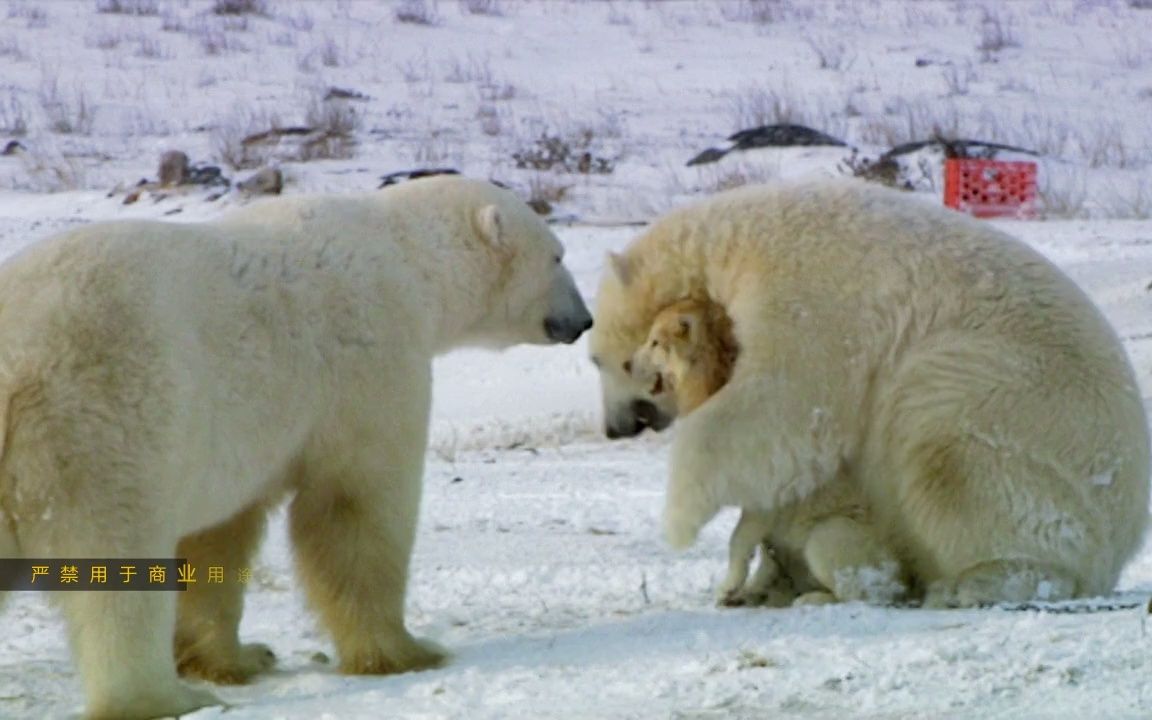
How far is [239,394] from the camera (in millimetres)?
4426

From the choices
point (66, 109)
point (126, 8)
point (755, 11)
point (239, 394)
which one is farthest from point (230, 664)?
point (755, 11)

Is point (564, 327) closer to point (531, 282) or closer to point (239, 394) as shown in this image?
point (531, 282)

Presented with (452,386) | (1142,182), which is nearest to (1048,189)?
(1142,182)

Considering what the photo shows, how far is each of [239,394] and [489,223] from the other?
1.34 m

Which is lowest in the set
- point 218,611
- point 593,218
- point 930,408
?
point 593,218

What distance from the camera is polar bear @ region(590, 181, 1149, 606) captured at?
16.6 ft

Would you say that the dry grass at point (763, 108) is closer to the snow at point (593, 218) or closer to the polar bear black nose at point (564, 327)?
the snow at point (593, 218)

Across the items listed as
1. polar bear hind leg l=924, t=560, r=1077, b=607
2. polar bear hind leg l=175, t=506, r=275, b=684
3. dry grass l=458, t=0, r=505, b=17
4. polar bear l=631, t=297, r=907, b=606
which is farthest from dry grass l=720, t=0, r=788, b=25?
polar bear hind leg l=175, t=506, r=275, b=684

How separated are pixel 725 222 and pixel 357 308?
117 centimetres

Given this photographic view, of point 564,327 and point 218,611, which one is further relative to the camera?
point 564,327

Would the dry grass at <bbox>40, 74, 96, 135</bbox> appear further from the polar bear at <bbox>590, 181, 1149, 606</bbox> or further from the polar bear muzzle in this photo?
the polar bear at <bbox>590, 181, 1149, 606</bbox>

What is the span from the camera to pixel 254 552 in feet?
17.0

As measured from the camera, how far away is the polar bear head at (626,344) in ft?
18.6

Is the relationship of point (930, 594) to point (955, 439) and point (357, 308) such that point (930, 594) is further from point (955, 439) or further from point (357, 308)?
point (357, 308)
